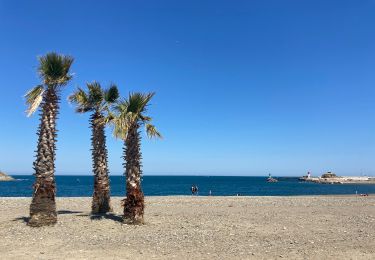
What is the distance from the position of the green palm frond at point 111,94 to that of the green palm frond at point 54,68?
11.4 feet

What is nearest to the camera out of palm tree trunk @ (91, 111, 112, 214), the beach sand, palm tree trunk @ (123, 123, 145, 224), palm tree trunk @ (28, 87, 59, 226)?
the beach sand

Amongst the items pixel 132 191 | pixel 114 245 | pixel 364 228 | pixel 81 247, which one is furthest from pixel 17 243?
pixel 364 228

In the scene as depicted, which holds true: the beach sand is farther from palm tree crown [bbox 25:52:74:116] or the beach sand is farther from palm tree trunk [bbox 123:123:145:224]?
palm tree crown [bbox 25:52:74:116]

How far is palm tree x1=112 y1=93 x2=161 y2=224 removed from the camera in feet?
68.8

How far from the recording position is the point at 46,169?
20203mm

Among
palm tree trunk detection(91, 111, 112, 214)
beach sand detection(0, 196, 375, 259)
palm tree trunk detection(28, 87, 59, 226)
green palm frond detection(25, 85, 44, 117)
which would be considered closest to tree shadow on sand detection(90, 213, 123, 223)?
beach sand detection(0, 196, 375, 259)

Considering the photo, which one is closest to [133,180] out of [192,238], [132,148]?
[132,148]

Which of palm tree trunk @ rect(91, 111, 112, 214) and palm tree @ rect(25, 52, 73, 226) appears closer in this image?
palm tree @ rect(25, 52, 73, 226)

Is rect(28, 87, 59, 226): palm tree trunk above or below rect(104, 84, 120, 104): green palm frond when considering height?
below

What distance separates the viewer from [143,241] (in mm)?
16703

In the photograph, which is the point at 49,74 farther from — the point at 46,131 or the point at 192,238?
the point at 192,238

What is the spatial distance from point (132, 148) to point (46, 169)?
14.4ft

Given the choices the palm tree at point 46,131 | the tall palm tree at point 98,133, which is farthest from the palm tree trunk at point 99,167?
the palm tree at point 46,131

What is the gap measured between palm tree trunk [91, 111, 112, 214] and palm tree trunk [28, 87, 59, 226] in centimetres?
353
